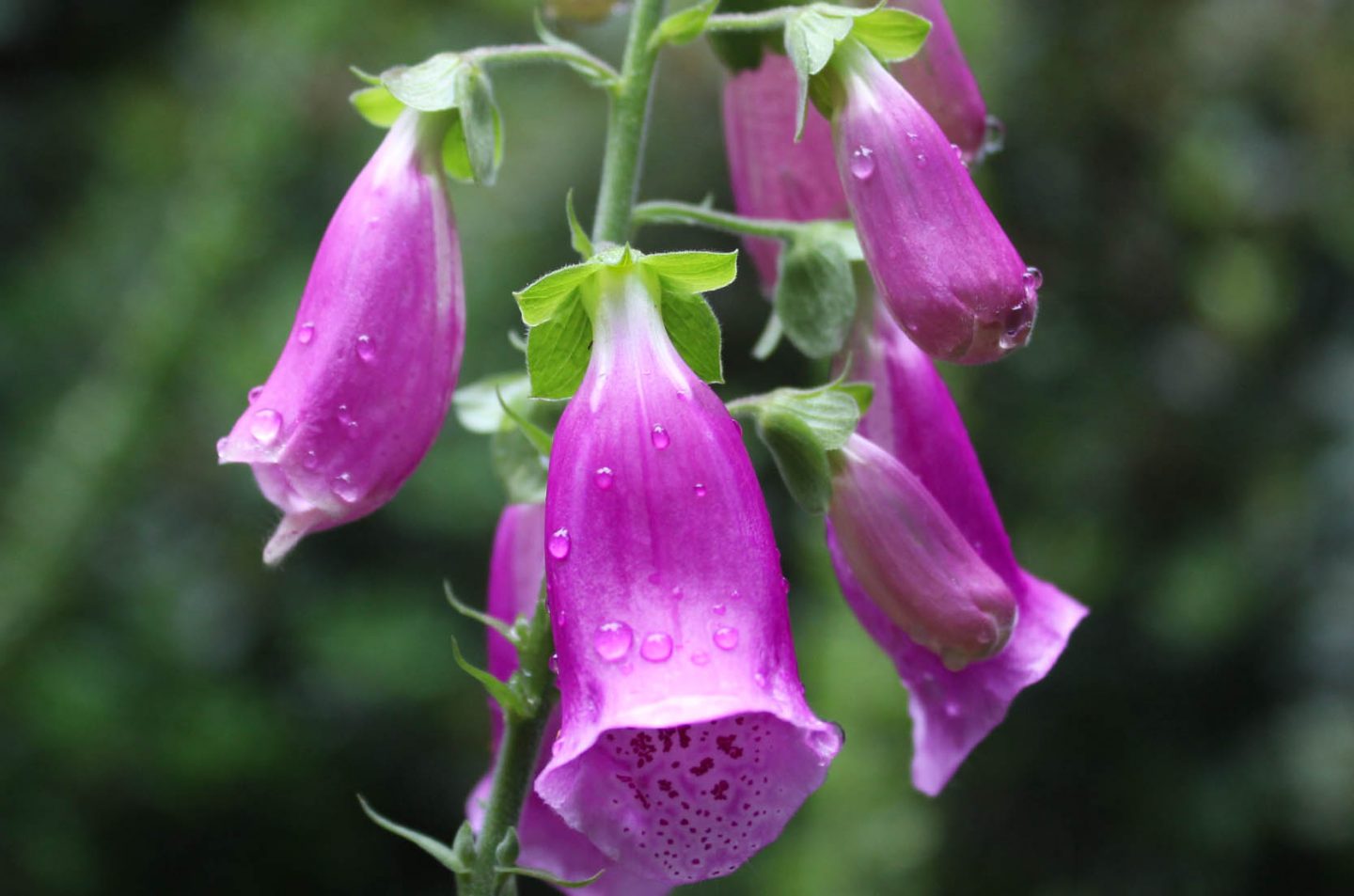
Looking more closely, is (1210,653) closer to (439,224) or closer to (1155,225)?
(1155,225)

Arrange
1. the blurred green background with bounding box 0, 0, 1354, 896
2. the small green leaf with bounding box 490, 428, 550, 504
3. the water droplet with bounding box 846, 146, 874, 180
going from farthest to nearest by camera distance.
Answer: the blurred green background with bounding box 0, 0, 1354, 896
the small green leaf with bounding box 490, 428, 550, 504
the water droplet with bounding box 846, 146, 874, 180

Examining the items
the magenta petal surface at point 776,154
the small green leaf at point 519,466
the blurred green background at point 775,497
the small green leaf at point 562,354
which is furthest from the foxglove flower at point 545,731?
the blurred green background at point 775,497

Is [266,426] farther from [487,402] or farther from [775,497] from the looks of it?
[775,497]

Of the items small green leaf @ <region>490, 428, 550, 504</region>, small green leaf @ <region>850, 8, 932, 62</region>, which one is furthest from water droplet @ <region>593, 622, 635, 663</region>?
small green leaf @ <region>850, 8, 932, 62</region>

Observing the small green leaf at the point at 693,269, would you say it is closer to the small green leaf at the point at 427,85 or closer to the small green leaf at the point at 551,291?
the small green leaf at the point at 551,291

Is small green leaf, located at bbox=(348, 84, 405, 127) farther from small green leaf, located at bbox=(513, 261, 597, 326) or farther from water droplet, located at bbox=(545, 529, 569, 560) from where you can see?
water droplet, located at bbox=(545, 529, 569, 560)

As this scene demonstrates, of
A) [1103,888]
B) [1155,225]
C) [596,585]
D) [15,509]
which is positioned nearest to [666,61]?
[1155,225]
